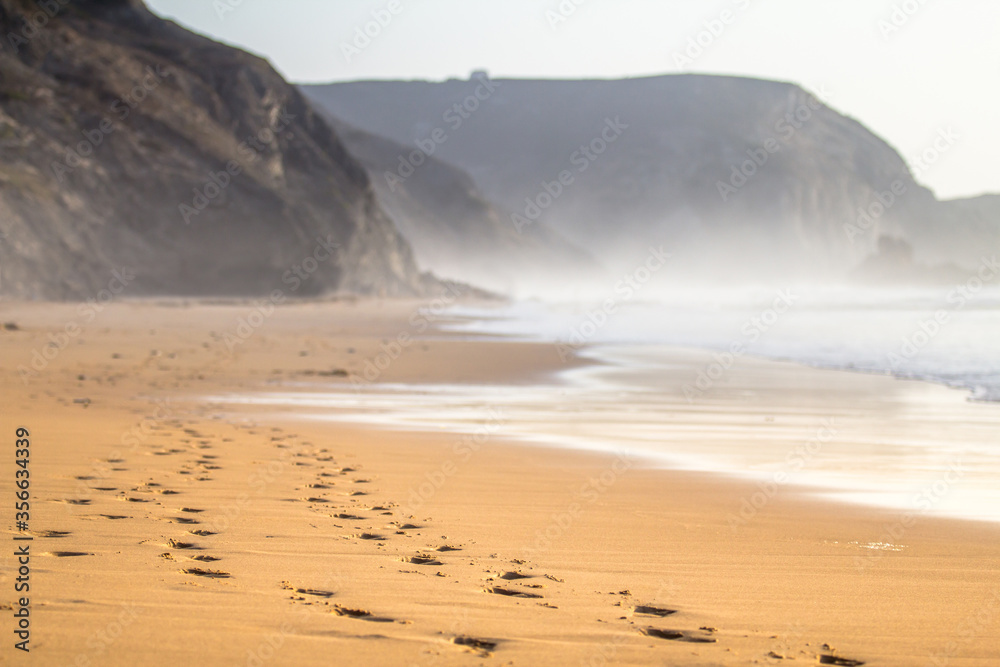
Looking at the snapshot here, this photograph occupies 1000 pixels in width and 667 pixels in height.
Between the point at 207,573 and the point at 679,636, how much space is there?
1.69 meters

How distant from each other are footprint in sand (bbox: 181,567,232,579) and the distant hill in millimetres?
80671

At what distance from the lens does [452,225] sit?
93688 mm

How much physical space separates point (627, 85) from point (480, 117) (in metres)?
26.9

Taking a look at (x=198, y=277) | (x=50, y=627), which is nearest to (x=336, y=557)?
(x=50, y=627)

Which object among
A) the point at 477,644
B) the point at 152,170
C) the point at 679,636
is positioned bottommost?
the point at 477,644

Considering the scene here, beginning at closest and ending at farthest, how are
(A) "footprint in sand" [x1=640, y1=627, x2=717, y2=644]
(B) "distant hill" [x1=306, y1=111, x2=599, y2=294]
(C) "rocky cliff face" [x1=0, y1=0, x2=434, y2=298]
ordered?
(A) "footprint in sand" [x1=640, y1=627, x2=717, y2=644] → (C) "rocky cliff face" [x1=0, y1=0, x2=434, y2=298] → (B) "distant hill" [x1=306, y1=111, x2=599, y2=294]

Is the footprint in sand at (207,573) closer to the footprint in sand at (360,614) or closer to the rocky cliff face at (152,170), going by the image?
the footprint in sand at (360,614)

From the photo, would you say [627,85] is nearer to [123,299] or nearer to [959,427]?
[123,299]

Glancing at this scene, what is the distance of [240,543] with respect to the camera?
3.90 m

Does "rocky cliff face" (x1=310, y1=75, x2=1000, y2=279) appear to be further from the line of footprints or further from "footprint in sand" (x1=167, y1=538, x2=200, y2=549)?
"footprint in sand" (x1=167, y1=538, x2=200, y2=549)

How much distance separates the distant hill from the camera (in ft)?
289

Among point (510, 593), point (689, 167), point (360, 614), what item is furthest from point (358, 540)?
point (689, 167)

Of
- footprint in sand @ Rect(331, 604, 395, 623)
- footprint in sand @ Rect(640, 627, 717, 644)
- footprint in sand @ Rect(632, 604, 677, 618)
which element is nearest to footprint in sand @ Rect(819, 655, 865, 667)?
footprint in sand @ Rect(640, 627, 717, 644)

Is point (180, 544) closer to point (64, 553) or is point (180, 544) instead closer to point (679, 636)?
point (64, 553)
